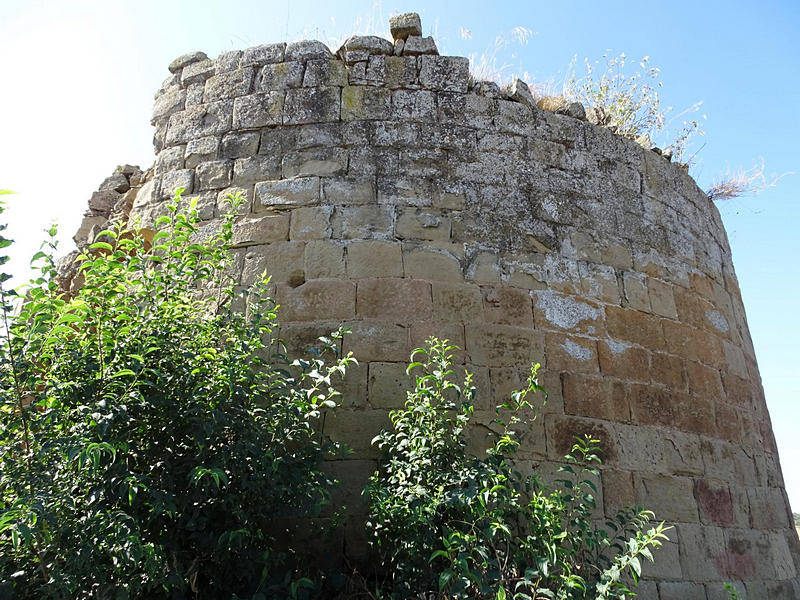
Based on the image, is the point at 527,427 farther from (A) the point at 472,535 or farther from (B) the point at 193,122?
(B) the point at 193,122

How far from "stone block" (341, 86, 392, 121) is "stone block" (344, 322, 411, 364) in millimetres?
1310

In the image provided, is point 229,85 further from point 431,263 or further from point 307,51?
point 431,263

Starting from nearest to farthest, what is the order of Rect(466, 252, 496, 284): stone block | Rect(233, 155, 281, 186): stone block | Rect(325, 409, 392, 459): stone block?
Rect(325, 409, 392, 459): stone block → Rect(466, 252, 496, 284): stone block → Rect(233, 155, 281, 186): stone block

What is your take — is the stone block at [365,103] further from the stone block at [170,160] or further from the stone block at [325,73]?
the stone block at [170,160]

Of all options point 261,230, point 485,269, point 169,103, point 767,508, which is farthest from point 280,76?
point 767,508

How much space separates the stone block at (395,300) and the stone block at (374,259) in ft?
0.15

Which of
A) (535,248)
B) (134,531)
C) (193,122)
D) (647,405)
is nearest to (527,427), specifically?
(647,405)

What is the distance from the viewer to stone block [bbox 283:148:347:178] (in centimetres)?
402

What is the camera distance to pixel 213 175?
4172 mm

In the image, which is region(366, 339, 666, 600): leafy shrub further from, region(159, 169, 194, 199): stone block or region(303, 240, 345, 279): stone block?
region(159, 169, 194, 199): stone block

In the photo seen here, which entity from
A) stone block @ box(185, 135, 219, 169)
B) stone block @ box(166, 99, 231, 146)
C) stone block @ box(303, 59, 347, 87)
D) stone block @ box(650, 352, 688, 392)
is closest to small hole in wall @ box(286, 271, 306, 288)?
stone block @ box(185, 135, 219, 169)

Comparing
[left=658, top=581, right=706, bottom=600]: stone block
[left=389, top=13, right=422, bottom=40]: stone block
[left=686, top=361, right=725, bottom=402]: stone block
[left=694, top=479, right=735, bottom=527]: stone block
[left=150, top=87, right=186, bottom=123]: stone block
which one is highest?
[left=389, top=13, right=422, bottom=40]: stone block

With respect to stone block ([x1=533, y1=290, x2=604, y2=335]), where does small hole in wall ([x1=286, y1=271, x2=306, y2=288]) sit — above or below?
above

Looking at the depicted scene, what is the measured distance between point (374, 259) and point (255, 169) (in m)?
0.95
